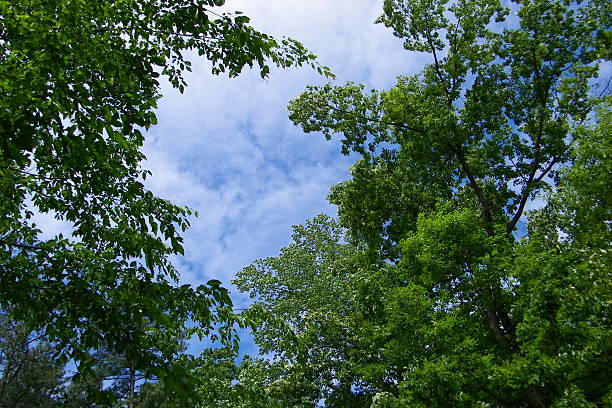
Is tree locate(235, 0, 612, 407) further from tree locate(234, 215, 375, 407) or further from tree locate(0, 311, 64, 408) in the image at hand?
tree locate(0, 311, 64, 408)

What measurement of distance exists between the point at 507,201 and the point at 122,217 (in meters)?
18.7

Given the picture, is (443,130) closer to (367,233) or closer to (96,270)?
(367,233)

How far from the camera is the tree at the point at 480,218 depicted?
1339cm

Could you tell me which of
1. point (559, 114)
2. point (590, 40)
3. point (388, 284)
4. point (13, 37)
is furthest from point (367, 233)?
point (13, 37)

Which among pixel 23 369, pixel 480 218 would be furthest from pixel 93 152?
pixel 23 369

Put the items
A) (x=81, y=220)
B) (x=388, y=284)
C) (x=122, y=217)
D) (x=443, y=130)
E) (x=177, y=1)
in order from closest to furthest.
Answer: (x=177, y=1), (x=122, y=217), (x=81, y=220), (x=388, y=284), (x=443, y=130)

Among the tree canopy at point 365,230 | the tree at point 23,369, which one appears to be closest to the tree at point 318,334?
the tree canopy at point 365,230

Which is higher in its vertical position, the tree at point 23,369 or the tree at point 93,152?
the tree at point 23,369

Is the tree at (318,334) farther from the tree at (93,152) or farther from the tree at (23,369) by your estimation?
the tree at (23,369)

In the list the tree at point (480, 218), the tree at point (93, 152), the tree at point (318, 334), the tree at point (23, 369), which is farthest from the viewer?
the tree at point (23, 369)

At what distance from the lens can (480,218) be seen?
19391mm

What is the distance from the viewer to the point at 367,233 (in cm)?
2219

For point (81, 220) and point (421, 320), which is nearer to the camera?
point (81, 220)

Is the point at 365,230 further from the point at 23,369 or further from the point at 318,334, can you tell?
the point at 23,369
